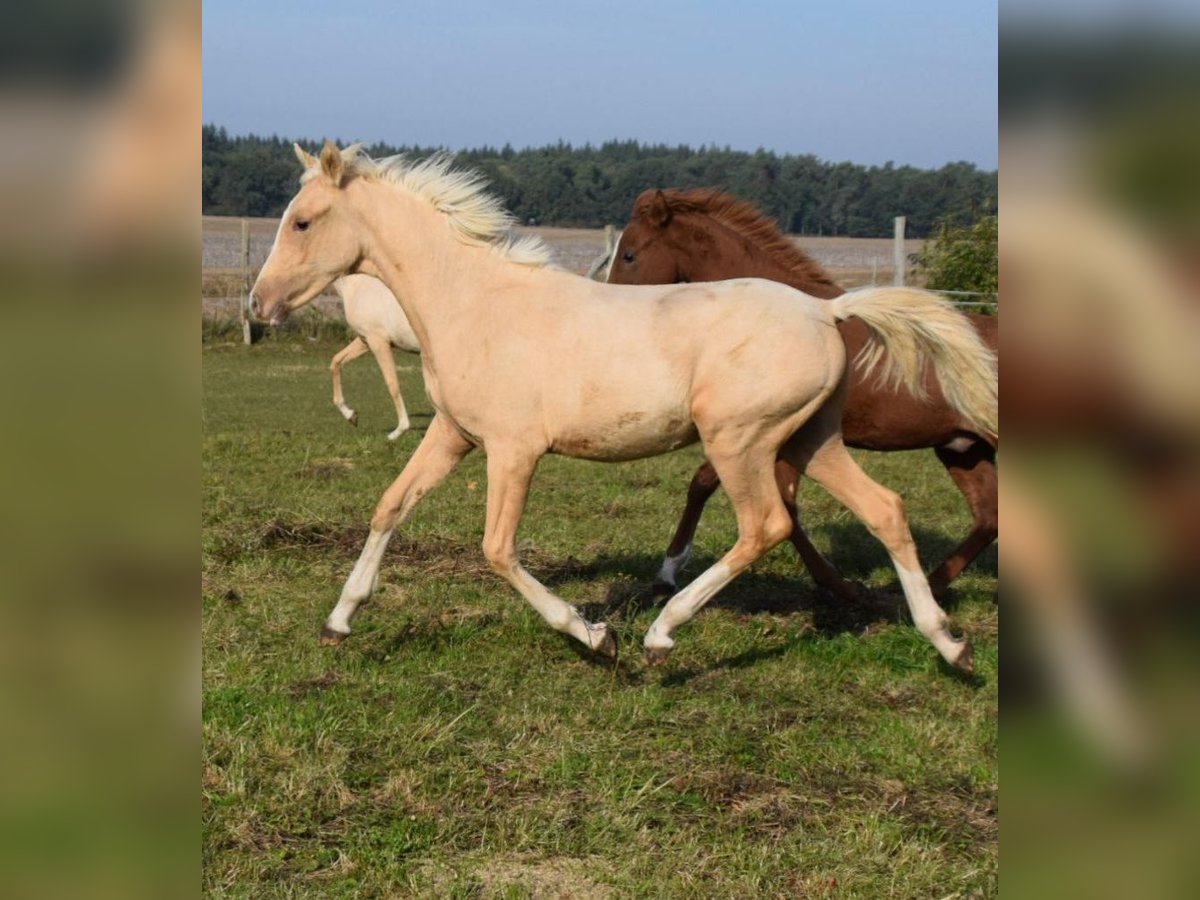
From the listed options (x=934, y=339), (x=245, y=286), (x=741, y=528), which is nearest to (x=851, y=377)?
(x=934, y=339)

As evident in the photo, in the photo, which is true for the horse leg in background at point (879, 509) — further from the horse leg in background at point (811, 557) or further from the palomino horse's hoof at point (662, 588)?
the palomino horse's hoof at point (662, 588)

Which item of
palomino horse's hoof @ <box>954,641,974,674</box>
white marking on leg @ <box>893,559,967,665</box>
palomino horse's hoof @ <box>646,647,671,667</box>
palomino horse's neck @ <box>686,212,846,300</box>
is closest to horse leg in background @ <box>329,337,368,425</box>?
palomino horse's neck @ <box>686,212,846,300</box>

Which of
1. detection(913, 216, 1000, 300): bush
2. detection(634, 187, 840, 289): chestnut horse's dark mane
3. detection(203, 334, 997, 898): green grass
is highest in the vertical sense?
detection(913, 216, 1000, 300): bush

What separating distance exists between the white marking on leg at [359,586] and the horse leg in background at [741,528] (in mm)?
1230

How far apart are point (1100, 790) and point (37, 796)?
0.64 meters

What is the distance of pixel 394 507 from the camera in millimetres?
5219

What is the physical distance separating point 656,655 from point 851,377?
61.2 inches

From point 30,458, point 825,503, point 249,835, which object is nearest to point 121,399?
point 30,458

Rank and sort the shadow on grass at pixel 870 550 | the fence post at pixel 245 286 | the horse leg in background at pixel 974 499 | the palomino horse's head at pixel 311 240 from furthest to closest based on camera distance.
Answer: the fence post at pixel 245 286 → the shadow on grass at pixel 870 550 → the horse leg in background at pixel 974 499 → the palomino horse's head at pixel 311 240

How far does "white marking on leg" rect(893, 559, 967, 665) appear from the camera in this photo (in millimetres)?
4621

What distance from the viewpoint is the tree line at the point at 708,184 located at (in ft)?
97.9

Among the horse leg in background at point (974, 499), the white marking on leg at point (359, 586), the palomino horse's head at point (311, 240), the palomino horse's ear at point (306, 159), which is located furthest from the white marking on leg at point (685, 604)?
the palomino horse's ear at point (306, 159)

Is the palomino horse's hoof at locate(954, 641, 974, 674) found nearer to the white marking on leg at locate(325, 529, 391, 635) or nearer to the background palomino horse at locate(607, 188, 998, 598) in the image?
the background palomino horse at locate(607, 188, 998, 598)

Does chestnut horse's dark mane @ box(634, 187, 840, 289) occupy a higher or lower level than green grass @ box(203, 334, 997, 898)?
higher
